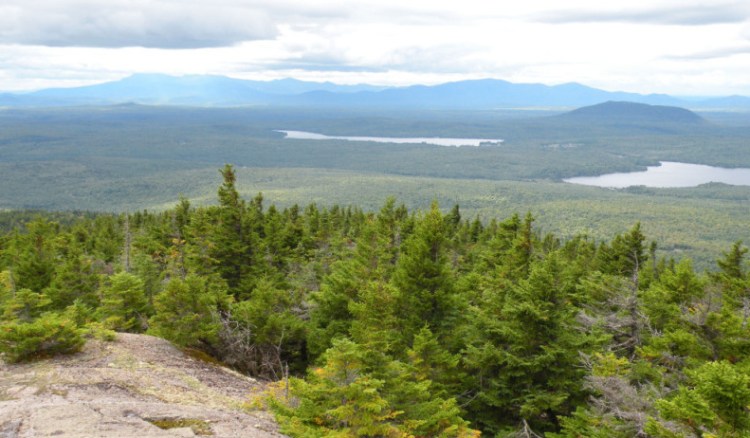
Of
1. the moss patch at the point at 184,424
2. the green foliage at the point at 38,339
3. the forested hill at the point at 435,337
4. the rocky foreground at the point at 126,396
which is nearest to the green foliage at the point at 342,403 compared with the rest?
the forested hill at the point at 435,337

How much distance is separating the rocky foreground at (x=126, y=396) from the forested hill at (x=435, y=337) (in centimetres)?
81

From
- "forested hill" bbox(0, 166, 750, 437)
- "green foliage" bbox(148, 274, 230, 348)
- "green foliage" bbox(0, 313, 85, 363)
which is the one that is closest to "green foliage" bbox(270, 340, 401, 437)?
"forested hill" bbox(0, 166, 750, 437)

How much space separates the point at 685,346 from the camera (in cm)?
1564

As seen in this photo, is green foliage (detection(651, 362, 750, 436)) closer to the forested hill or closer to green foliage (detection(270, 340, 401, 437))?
the forested hill

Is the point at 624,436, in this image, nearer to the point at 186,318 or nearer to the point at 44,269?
the point at 186,318

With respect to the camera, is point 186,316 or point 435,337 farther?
point 186,316

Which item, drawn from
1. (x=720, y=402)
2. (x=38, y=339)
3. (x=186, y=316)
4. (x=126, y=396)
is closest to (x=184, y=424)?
(x=126, y=396)

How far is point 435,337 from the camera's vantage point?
18.8m

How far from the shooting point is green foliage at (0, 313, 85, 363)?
1612 cm

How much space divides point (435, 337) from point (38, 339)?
11916 millimetres

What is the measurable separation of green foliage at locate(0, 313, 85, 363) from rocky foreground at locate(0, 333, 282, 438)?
384mm

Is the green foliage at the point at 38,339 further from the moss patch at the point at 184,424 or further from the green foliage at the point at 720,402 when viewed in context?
the green foliage at the point at 720,402

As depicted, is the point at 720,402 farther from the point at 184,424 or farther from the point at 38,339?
the point at 38,339

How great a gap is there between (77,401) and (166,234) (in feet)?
122
